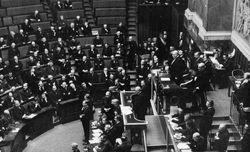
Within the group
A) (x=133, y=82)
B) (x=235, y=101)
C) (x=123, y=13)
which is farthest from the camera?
(x=123, y=13)

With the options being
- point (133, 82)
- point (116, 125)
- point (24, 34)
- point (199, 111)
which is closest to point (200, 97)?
point (199, 111)

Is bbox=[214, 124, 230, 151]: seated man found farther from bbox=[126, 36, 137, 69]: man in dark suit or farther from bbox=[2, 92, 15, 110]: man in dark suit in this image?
bbox=[126, 36, 137, 69]: man in dark suit

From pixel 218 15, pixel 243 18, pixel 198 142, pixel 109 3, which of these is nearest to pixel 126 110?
pixel 198 142

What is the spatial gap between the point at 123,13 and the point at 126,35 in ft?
6.09

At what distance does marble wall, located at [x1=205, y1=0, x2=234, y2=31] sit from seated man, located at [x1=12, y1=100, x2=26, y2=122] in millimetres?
6852

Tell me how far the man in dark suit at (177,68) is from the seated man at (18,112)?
527 cm

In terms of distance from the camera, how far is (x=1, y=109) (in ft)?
47.9

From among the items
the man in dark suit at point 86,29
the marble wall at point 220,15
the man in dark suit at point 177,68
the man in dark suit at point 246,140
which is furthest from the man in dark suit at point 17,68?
the man in dark suit at point 246,140

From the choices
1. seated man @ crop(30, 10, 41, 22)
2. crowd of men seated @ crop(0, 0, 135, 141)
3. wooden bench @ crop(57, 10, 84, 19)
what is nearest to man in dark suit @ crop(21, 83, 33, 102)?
crowd of men seated @ crop(0, 0, 135, 141)

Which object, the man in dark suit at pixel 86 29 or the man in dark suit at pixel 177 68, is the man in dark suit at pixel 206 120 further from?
the man in dark suit at pixel 86 29

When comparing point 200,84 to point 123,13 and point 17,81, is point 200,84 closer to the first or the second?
point 17,81

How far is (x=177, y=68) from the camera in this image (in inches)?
491

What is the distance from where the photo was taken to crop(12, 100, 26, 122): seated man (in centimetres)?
1441

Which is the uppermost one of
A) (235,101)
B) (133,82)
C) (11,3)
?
(11,3)
